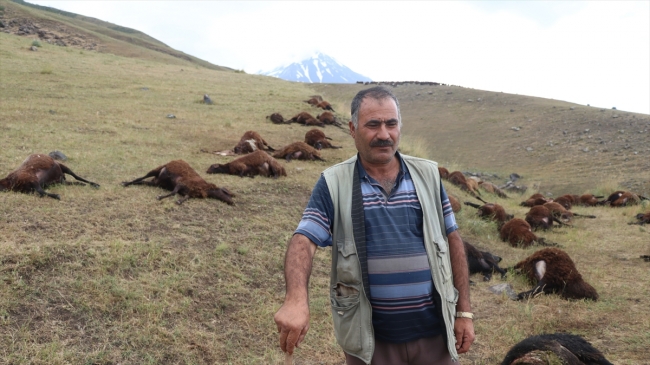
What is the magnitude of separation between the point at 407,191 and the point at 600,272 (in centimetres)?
648

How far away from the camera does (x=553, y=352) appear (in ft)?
11.3

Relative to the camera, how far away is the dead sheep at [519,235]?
31.2ft

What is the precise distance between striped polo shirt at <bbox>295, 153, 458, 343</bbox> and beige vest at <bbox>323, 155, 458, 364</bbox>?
0.04 meters

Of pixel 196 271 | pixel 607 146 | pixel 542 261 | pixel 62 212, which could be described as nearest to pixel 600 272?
pixel 542 261

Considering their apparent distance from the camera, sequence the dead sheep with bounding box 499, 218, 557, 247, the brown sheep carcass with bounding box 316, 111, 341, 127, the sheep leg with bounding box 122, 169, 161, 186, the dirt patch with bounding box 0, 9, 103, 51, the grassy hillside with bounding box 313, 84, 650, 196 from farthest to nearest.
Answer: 1. the dirt patch with bounding box 0, 9, 103, 51
2. the grassy hillside with bounding box 313, 84, 650, 196
3. the brown sheep carcass with bounding box 316, 111, 341, 127
4. the dead sheep with bounding box 499, 218, 557, 247
5. the sheep leg with bounding box 122, 169, 161, 186

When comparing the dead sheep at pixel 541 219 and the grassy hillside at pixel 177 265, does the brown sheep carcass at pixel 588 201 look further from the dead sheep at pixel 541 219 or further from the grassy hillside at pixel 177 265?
the dead sheep at pixel 541 219

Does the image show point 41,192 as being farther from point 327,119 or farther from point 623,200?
point 623,200

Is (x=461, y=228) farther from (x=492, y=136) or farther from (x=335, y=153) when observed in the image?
(x=492, y=136)

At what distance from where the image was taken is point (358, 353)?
243 centimetres

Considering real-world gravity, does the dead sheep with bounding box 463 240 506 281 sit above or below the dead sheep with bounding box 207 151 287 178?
below

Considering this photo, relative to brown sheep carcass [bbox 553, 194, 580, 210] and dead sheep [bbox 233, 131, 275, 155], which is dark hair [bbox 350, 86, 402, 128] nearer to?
dead sheep [bbox 233, 131, 275, 155]

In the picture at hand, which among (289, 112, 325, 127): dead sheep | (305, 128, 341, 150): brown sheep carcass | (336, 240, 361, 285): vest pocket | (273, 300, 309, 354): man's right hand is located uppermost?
(336, 240, 361, 285): vest pocket

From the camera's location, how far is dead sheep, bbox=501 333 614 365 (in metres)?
3.38

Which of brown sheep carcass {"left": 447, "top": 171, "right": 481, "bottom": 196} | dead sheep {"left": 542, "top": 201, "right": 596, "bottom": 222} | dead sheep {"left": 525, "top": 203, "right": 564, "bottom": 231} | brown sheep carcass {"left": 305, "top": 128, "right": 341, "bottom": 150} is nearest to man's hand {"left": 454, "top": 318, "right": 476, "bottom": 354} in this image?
dead sheep {"left": 525, "top": 203, "right": 564, "bottom": 231}
